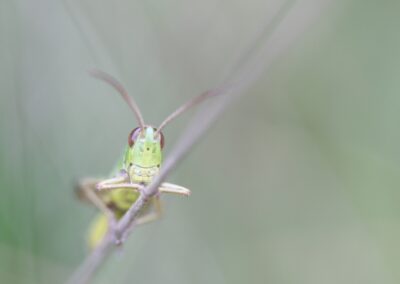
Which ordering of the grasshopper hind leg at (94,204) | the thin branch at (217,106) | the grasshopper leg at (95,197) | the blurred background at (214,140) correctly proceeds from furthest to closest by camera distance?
the blurred background at (214,140) → the grasshopper hind leg at (94,204) → the grasshopper leg at (95,197) → the thin branch at (217,106)

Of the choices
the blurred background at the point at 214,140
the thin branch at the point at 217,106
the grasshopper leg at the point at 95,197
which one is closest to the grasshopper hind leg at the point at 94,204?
the grasshopper leg at the point at 95,197

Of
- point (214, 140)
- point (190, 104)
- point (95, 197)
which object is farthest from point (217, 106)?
point (214, 140)

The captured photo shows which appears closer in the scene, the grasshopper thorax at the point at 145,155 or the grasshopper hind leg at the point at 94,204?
the grasshopper thorax at the point at 145,155

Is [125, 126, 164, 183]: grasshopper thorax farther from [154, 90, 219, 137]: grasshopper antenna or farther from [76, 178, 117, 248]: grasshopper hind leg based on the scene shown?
[76, 178, 117, 248]: grasshopper hind leg

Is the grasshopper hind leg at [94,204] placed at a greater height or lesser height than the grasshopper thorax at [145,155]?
greater

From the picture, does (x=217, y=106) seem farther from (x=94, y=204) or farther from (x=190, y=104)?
(x=94, y=204)

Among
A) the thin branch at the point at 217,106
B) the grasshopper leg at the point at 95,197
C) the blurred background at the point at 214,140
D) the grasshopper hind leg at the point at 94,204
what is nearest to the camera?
the thin branch at the point at 217,106

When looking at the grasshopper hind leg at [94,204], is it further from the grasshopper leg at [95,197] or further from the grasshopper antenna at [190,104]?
the grasshopper antenna at [190,104]

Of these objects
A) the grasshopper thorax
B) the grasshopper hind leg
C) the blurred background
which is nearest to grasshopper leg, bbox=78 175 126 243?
the grasshopper hind leg
